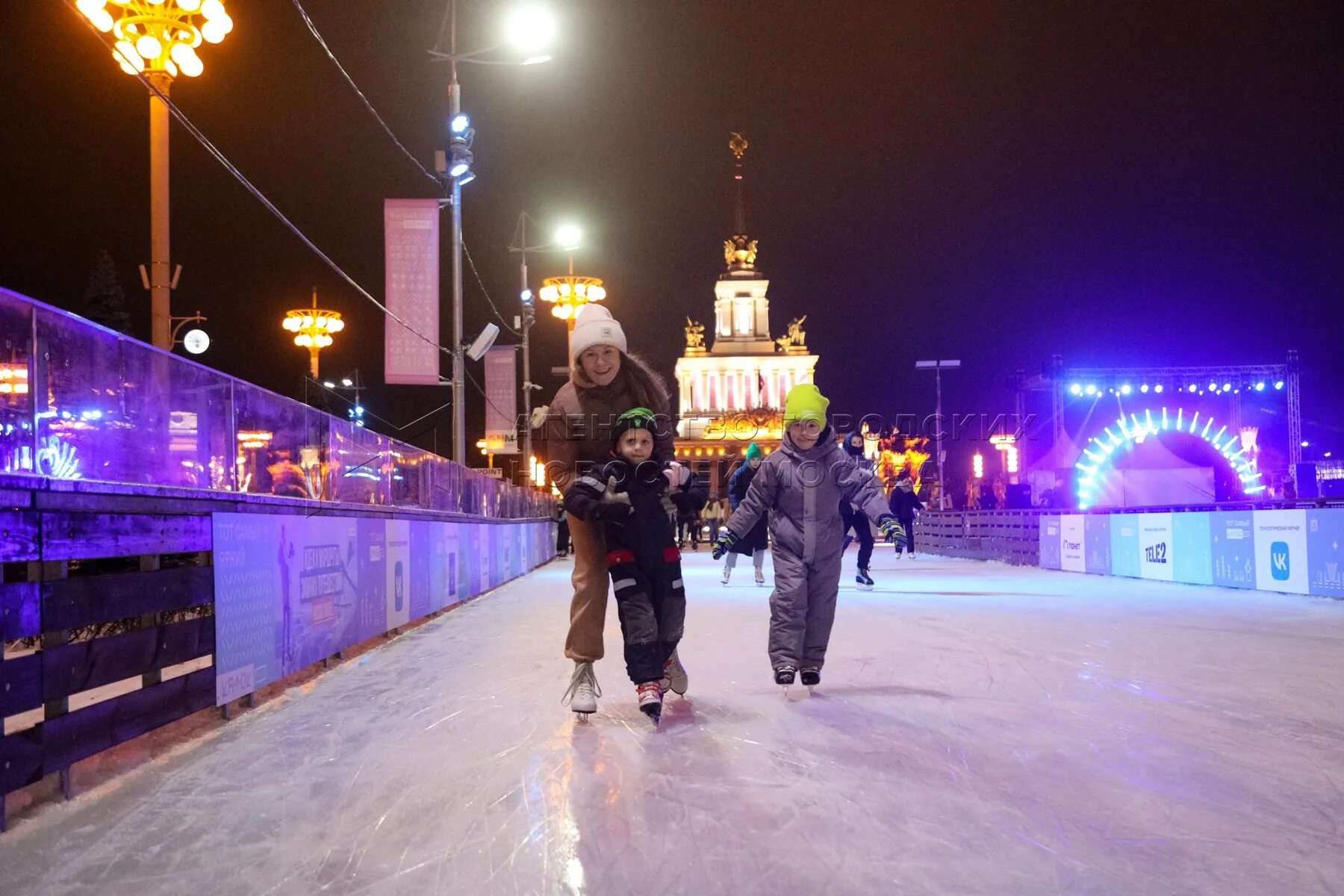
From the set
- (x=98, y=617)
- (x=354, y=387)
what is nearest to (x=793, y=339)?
(x=354, y=387)

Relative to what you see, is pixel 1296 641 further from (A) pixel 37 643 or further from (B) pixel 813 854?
(A) pixel 37 643

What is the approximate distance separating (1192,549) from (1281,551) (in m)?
1.92

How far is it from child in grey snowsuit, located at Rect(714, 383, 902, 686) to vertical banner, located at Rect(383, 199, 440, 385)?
945 centimetres

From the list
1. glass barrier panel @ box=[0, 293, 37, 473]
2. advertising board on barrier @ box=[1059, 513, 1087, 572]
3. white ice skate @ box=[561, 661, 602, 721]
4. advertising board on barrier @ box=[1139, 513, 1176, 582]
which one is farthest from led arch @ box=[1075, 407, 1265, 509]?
glass barrier panel @ box=[0, 293, 37, 473]

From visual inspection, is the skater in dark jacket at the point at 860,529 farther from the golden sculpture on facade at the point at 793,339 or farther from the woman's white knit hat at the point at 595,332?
the golden sculpture on facade at the point at 793,339

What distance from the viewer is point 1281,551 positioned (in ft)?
46.1

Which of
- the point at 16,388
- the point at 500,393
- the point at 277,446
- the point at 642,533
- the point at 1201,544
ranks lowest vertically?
the point at 1201,544

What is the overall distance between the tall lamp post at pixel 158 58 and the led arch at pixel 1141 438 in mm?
35100

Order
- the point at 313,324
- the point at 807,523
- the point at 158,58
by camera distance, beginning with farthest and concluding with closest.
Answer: the point at 313,324 → the point at 158,58 → the point at 807,523

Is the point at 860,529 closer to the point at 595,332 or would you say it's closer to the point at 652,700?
the point at 595,332

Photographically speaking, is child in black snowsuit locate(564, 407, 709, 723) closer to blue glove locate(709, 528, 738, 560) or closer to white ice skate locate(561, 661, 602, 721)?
white ice skate locate(561, 661, 602, 721)

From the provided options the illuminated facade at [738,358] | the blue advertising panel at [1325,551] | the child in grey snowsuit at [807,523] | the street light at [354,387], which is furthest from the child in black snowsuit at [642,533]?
the illuminated facade at [738,358]

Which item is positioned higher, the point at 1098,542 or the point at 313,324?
the point at 313,324

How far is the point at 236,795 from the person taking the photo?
167 inches
